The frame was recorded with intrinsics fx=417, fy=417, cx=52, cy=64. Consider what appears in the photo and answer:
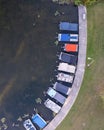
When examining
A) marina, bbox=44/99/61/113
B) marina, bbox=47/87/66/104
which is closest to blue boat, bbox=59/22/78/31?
marina, bbox=47/87/66/104

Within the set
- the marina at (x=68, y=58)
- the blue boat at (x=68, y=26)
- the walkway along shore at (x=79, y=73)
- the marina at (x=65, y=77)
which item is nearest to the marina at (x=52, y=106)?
the walkway along shore at (x=79, y=73)

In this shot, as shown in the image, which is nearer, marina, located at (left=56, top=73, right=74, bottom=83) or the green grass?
the green grass

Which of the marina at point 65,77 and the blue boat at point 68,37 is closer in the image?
the marina at point 65,77

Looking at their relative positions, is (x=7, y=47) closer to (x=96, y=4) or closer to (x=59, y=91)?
(x=59, y=91)

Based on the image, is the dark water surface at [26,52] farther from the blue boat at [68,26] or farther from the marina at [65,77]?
the marina at [65,77]

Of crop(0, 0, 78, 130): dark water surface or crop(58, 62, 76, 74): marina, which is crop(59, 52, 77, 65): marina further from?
crop(0, 0, 78, 130): dark water surface
